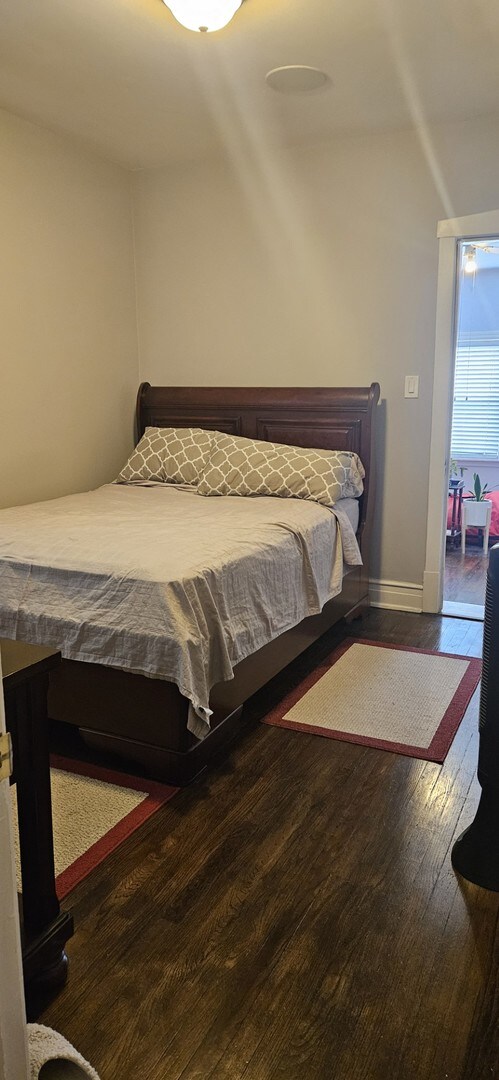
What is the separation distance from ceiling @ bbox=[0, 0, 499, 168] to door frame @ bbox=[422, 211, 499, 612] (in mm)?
510

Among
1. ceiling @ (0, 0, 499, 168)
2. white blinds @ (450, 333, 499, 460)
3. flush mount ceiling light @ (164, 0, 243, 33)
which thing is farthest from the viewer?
white blinds @ (450, 333, 499, 460)

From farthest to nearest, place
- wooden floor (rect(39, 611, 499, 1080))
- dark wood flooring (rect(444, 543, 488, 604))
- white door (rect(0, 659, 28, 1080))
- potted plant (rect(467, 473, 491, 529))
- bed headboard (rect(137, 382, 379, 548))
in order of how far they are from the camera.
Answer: potted plant (rect(467, 473, 491, 529)) < dark wood flooring (rect(444, 543, 488, 604)) < bed headboard (rect(137, 382, 379, 548)) < wooden floor (rect(39, 611, 499, 1080)) < white door (rect(0, 659, 28, 1080))

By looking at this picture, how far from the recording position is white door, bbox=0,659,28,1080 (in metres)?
0.95

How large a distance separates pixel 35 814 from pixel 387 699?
5.61 feet

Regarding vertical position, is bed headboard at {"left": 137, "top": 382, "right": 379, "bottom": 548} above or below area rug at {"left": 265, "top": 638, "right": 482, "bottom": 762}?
above

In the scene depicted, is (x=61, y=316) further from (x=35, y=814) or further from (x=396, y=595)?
(x=35, y=814)

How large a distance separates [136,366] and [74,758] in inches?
111

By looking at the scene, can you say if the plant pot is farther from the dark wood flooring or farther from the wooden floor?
the wooden floor

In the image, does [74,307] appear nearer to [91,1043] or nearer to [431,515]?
[431,515]

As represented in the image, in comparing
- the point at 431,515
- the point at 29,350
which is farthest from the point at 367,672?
the point at 29,350

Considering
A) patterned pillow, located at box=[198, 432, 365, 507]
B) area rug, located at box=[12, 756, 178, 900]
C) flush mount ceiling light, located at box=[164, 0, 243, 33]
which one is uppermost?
flush mount ceiling light, located at box=[164, 0, 243, 33]

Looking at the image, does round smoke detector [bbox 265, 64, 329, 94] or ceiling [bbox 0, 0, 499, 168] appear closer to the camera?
ceiling [bbox 0, 0, 499, 168]

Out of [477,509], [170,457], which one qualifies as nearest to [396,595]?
[170,457]

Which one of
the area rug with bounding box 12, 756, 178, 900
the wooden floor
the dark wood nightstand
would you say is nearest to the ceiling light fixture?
the wooden floor
